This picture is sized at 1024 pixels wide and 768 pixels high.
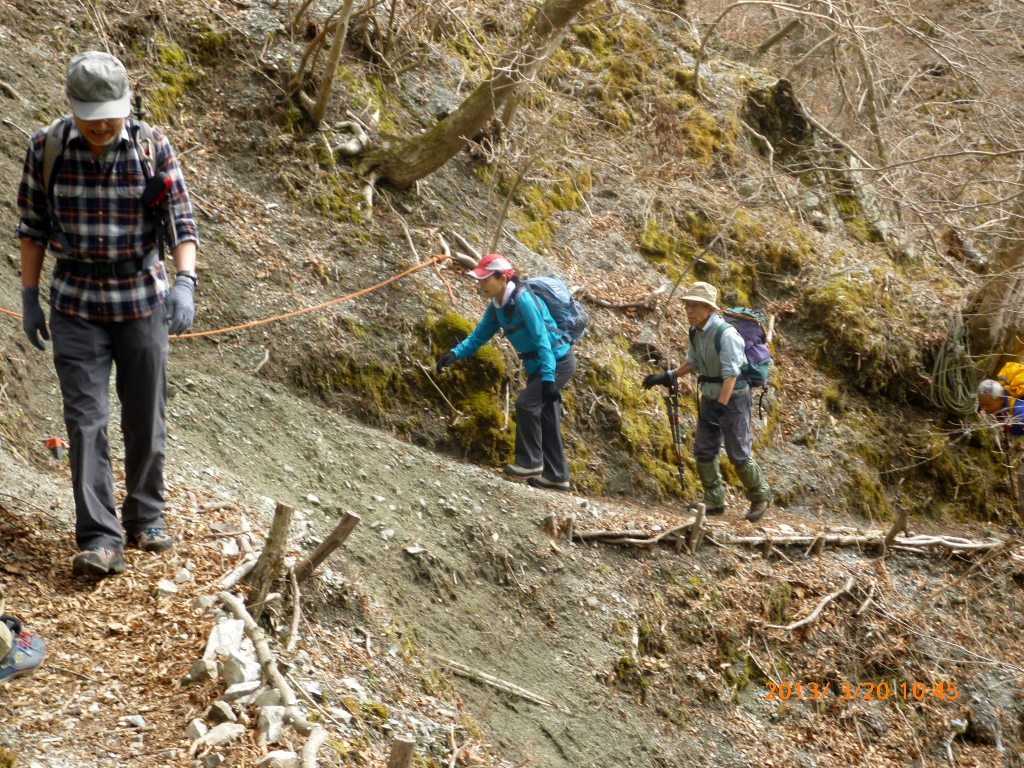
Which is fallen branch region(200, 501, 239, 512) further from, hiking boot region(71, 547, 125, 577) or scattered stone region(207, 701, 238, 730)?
scattered stone region(207, 701, 238, 730)

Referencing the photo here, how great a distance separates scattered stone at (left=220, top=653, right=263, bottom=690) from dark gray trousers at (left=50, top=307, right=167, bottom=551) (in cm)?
92

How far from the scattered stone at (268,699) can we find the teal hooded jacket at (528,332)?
175 inches

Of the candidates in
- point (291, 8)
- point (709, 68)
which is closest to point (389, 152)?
point (291, 8)

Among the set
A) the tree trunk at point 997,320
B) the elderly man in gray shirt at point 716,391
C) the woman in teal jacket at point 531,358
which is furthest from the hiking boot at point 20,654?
the tree trunk at point 997,320

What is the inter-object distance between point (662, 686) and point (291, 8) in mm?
8971

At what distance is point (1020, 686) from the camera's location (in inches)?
359

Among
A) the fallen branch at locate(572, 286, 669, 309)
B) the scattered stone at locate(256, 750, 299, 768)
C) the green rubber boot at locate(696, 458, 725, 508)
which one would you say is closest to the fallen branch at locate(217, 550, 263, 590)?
the scattered stone at locate(256, 750, 299, 768)

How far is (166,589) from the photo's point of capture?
387 cm

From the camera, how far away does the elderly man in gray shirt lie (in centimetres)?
746

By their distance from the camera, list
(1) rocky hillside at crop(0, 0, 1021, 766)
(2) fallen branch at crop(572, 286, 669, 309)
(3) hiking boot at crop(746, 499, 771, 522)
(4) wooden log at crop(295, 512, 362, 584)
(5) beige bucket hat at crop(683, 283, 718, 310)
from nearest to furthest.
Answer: (4) wooden log at crop(295, 512, 362, 584)
(1) rocky hillside at crop(0, 0, 1021, 766)
(5) beige bucket hat at crop(683, 283, 718, 310)
(3) hiking boot at crop(746, 499, 771, 522)
(2) fallen branch at crop(572, 286, 669, 309)

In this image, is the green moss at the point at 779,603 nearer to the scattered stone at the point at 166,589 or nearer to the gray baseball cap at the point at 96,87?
the scattered stone at the point at 166,589

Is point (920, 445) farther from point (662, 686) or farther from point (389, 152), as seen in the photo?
point (389, 152)

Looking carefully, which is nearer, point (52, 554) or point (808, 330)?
point (52, 554)

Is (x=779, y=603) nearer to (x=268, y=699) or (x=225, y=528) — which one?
(x=225, y=528)
